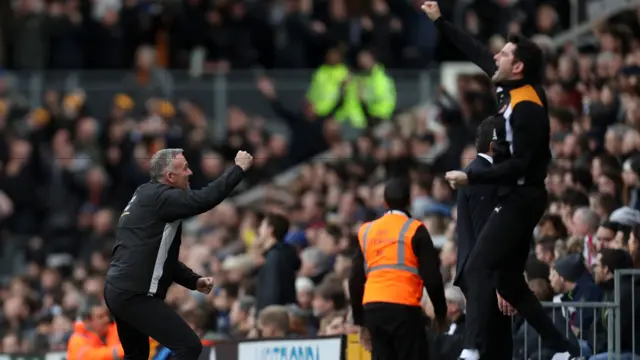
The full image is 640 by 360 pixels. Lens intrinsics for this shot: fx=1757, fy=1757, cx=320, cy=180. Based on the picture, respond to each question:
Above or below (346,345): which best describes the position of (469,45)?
above

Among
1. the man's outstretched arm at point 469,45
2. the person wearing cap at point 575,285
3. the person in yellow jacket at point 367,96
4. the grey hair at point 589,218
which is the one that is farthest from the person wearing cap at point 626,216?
the person in yellow jacket at point 367,96

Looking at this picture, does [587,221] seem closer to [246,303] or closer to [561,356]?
[561,356]

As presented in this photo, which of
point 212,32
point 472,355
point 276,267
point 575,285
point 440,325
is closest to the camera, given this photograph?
point 472,355

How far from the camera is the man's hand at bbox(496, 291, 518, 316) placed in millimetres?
12031

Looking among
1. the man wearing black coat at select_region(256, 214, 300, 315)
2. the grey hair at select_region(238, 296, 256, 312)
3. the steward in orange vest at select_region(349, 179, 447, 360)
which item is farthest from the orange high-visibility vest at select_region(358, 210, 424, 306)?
the grey hair at select_region(238, 296, 256, 312)

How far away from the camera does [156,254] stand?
13.1 meters

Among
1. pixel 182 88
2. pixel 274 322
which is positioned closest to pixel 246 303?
pixel 274 322

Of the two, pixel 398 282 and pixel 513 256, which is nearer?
pixel 513 256

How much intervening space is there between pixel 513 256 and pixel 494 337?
2.23 feet

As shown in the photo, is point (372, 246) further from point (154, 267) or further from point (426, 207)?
point (426, 207)

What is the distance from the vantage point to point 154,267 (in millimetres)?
13133

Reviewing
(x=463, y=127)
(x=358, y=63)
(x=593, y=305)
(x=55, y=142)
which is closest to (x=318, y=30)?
(x=358, y=63)

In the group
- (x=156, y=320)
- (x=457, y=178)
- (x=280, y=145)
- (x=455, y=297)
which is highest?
(x=280, y=145)

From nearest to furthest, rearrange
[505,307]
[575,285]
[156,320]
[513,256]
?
[513,256], [505,307], [156,320], [575,285]
